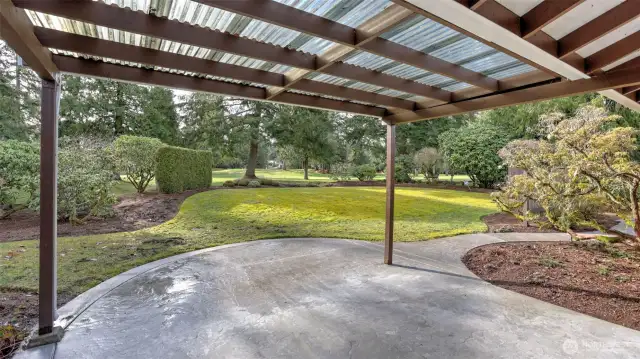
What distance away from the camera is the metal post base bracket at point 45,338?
2395mm

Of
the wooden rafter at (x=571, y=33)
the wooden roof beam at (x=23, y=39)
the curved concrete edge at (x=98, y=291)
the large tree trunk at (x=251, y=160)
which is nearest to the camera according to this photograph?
the wooden roof beam at (x=23, y=39)

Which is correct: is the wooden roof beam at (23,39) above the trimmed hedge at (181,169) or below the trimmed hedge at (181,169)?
above

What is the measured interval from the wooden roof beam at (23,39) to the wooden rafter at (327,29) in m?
1.01

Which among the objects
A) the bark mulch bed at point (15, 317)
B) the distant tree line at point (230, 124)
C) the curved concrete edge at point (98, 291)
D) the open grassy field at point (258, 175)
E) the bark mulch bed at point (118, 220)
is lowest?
the bark mulch bed at point (15, 317)

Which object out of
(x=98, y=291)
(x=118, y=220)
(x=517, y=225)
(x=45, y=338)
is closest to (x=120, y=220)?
(x=118, y=220)

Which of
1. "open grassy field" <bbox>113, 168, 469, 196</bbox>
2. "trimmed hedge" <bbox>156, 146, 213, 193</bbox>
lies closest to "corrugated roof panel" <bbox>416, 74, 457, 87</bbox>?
"trimmed hedge" <bbox>156, 146, 213, 193</bbox>

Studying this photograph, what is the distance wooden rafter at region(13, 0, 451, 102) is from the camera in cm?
177

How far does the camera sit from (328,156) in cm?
1720

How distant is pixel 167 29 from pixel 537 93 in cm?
328

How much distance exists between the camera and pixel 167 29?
6.79ft

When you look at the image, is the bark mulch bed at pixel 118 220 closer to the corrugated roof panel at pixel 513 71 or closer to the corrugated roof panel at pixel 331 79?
the corrugated roof panel at pixel 331 79

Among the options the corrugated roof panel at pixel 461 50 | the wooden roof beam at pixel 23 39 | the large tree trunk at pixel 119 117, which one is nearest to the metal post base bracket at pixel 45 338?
the wooden roof beam at pixel 23 39

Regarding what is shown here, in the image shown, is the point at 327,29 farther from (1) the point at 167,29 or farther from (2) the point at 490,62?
(2) the point at 490,62

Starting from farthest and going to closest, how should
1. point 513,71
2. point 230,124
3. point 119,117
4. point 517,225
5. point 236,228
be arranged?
point 119,117 → point 230,124 → point 517,225 → point 236,228 → point 513,71
